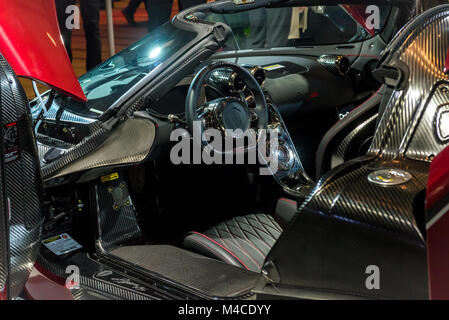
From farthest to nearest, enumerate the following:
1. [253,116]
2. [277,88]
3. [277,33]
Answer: [277,33], [277,88], [253,116]

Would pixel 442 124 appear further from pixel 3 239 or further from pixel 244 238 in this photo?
pixel 3 239

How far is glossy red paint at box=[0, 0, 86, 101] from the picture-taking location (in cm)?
202

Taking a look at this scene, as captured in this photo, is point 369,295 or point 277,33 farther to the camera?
point 277,33

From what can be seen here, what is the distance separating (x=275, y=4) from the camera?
2.49 m

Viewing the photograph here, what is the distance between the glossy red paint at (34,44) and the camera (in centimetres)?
202

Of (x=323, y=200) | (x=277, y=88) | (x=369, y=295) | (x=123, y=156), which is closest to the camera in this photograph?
(x=369, y=295)

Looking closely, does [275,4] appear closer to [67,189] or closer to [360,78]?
[360,78]

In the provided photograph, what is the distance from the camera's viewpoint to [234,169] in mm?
2707

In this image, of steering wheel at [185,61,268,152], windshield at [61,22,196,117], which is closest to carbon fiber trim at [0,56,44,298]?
windshield at [61,22,196,117]

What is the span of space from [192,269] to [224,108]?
673 millimetres

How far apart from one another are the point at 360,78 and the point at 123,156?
162 cm

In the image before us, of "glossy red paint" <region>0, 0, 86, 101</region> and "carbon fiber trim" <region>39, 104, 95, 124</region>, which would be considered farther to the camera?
"carbon fiber trim" <region>39, 104, 95, 124</region>

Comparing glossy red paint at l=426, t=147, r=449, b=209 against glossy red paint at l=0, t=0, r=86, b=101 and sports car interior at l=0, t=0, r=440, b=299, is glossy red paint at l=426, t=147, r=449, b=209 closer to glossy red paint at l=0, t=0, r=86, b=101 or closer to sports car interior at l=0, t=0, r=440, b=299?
sports car interior at l=0, t=0, r=440, b=299
